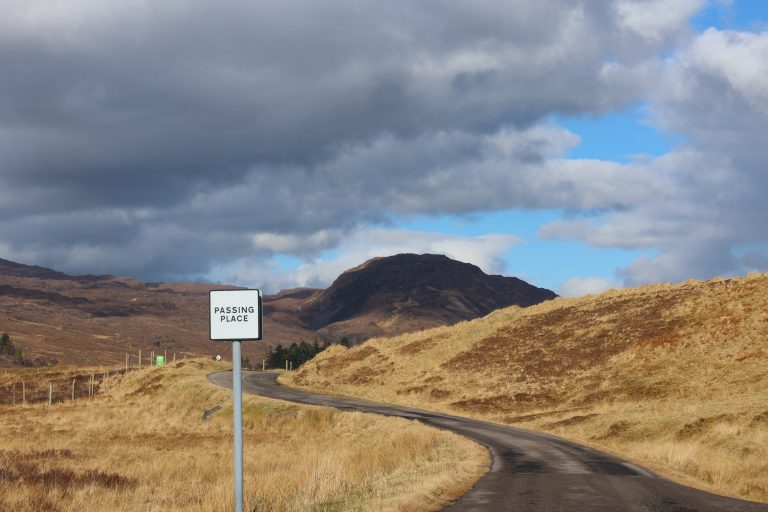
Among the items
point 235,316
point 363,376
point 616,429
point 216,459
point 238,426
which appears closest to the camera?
point 235,316

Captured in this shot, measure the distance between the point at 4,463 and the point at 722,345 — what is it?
155 ft

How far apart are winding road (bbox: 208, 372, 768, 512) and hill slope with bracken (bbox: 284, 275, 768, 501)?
6.30 ft

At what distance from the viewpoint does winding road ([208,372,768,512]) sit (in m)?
15.1

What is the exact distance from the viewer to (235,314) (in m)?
11.2

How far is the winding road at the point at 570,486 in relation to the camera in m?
15.1

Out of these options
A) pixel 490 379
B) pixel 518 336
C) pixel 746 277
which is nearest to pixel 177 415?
pixel 490 379

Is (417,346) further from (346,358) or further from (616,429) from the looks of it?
(616,429)

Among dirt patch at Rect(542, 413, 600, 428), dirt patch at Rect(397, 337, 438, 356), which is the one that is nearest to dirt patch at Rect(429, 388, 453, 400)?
dirt patch at Rect(397, 337, 438, 356)

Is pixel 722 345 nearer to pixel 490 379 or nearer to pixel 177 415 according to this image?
pixel 490 379

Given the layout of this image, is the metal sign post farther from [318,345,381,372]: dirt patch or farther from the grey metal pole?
[318,345,381,372]: dirt patch

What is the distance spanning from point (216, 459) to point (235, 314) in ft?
72.3

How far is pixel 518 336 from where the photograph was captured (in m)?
76.6

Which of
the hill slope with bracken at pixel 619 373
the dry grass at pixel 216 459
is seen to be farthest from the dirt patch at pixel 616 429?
the dry grass at pixel 216 459

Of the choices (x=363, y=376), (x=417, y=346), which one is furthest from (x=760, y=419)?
(x=417, y=346)
